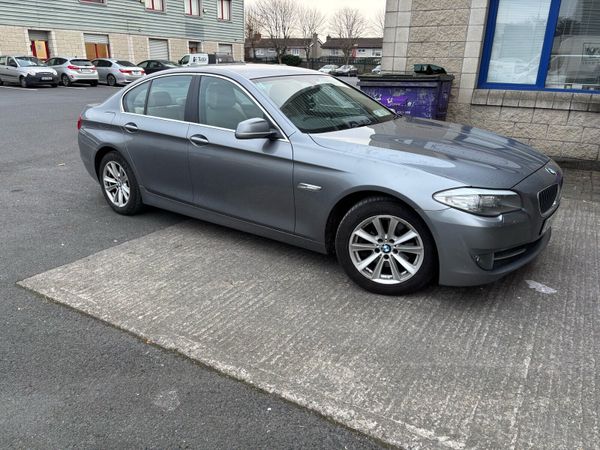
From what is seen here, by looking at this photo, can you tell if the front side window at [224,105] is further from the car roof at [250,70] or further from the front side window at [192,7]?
the front side window at [192,7]

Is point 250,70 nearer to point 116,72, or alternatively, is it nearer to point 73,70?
point 73,70

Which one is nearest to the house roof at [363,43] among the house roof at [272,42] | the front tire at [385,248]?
the house roof at [272,42]

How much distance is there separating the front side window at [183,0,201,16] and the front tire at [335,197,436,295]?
38.2 metres

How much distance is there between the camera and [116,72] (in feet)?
86.6

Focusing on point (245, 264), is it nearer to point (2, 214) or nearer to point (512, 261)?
point (512, 261)

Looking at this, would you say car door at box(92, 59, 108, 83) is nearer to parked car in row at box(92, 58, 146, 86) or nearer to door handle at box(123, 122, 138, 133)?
parked car in row at box(92, 58, 146, 86)

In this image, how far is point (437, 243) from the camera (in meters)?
3.24

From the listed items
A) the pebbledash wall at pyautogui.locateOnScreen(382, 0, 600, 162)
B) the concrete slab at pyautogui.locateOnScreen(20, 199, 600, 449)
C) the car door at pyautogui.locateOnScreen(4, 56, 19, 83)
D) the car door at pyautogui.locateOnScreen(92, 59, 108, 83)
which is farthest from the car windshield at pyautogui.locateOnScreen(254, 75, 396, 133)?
the car door at pyautogui.locateOnScreen(92, 59, 108, 83)

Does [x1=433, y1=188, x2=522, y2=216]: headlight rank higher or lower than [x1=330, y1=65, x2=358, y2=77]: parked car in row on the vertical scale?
higher

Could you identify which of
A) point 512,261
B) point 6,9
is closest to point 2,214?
point 512,261

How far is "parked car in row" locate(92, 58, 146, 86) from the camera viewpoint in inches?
1039

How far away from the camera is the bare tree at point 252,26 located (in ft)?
207

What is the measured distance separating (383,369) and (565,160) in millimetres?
6208

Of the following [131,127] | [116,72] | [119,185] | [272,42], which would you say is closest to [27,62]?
[116,72]
